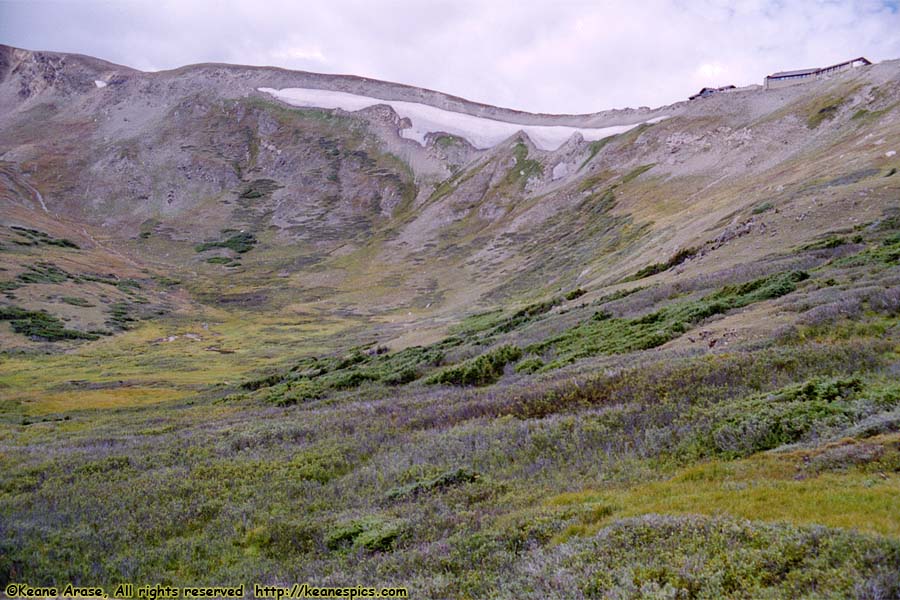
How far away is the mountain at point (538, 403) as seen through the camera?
6.06 m

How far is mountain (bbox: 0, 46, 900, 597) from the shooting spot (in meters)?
6.06

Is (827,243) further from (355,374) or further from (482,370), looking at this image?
(355,374)

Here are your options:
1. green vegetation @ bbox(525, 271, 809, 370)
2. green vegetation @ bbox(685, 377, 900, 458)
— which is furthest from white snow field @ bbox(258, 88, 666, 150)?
green vegetation @ bbox(685, 377, 900, 458)

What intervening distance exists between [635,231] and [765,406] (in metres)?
52.3

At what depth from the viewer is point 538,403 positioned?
12.9m

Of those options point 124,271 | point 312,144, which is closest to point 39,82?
point 312,144

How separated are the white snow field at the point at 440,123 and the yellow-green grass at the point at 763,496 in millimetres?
126840

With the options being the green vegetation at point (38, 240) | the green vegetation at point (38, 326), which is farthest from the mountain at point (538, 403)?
the green vegetation at point (38, 240)

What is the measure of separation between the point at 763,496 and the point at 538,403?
7025mm

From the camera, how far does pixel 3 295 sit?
193 feet

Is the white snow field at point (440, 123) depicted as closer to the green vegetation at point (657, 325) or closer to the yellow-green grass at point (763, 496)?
the green vegetation at point (657, 325)

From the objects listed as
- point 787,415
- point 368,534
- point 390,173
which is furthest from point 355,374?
point 390,173

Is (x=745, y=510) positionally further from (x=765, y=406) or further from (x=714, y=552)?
(x=765, y=406)

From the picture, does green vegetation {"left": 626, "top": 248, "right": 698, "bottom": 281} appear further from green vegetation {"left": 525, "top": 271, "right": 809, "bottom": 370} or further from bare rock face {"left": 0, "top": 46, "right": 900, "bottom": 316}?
green vegetation {"left": 525, "top": 271, "right": 809, "bottom": 370}
